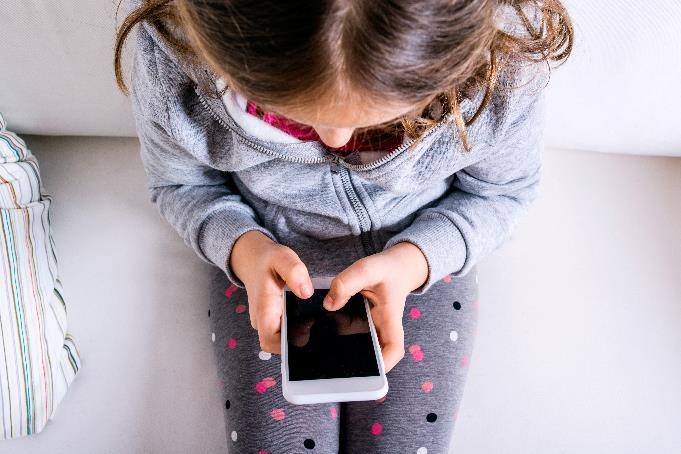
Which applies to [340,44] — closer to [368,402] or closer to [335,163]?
[335,163]

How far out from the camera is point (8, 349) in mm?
624

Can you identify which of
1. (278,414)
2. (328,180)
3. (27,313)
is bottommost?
(278,414)

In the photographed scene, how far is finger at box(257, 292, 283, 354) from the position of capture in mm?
517

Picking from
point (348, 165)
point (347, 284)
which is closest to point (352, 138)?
point (348, 165)

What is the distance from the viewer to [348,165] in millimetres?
543

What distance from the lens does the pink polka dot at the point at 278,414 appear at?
568 mm

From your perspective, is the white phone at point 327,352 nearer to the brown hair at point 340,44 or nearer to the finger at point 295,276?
the finger at point 295,276

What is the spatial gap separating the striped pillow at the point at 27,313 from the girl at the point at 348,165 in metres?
0.17

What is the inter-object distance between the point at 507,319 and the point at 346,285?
0.32 meters

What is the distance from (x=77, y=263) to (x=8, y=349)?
0.15m

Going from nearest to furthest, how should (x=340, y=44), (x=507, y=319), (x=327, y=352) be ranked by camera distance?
(x=340, y=44) → (x=327, y=352) → (x=507, y=319)

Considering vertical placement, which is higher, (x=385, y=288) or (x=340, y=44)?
(x=340, y=44)

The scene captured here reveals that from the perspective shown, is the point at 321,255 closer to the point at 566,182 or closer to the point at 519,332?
Answer: the point at 519,332

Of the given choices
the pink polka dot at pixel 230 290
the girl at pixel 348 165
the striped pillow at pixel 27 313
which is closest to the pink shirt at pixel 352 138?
the girl at pixel 348 165
